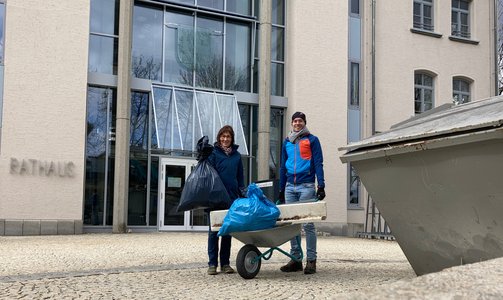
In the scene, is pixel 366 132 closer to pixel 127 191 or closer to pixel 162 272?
pixel 127 191

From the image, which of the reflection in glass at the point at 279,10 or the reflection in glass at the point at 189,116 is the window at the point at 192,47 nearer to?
the reflection in glass at the point at 189,116

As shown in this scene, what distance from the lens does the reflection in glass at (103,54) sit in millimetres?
14977

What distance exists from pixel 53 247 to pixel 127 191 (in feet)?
16.1

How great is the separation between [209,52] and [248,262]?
37.6 ft

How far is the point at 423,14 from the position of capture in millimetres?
19266

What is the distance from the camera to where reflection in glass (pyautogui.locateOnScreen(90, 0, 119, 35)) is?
49.5 feet

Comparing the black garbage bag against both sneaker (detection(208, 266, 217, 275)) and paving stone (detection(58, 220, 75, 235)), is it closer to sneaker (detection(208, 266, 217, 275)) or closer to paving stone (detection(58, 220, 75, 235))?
sneaker (detection(208, 266, 217, 275))

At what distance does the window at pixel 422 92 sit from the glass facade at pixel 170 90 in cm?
498

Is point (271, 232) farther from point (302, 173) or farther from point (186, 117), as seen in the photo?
point (186, 117)

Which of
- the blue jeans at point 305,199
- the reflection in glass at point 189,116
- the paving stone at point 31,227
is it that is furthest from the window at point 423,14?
the blue jeans at point 305,199

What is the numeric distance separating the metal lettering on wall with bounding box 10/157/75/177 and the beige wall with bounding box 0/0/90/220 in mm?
23

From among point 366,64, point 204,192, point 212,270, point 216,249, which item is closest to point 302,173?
point 204,192

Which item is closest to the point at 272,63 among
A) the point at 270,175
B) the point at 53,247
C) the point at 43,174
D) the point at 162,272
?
the point at 270,175

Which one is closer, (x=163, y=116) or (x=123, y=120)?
(x=123, y=120)
